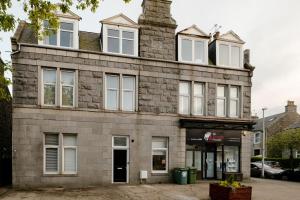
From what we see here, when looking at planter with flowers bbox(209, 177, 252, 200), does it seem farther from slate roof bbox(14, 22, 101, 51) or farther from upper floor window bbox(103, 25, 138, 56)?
slate roof bbox(14, 22, 101, 51)

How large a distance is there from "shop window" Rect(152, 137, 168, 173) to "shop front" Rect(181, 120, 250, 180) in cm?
172

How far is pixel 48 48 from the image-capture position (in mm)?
20031

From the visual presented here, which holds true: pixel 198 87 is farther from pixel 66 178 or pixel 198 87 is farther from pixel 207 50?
pixel 66 178

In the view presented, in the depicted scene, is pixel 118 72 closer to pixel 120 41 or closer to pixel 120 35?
pixel 120 41

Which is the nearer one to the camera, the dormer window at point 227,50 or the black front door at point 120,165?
the black front door at point 120,165

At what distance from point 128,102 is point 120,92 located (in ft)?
2.93

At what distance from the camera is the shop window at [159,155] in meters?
22.1

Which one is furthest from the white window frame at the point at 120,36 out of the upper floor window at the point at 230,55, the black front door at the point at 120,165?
the upper floor window at the point at 230,55

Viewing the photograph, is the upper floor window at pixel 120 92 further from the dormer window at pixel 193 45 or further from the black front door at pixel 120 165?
the dormer window at pixel 193 45

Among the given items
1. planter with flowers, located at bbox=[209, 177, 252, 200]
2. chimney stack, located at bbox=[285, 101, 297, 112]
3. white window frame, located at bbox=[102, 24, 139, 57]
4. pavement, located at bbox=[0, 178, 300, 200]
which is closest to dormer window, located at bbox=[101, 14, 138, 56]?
white window frame, located at bbox=[102, 24, 139, 57]

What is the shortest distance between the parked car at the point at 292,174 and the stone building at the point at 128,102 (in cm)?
575

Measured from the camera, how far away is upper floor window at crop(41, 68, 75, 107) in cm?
2019

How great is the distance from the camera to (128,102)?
2184cm

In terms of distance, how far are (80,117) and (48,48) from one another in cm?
460
